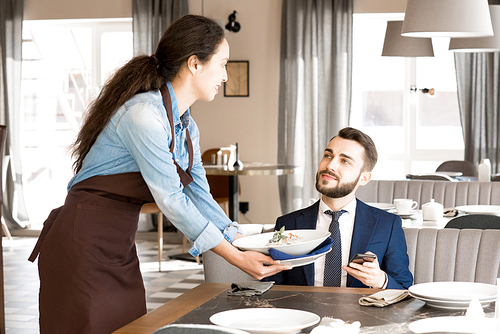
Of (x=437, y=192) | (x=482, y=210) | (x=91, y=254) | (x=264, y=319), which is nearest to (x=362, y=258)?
(x=264, y=319)

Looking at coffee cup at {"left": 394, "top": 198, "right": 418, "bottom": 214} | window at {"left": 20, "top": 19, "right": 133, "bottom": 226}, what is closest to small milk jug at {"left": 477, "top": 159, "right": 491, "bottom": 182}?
coffee cup at {"left": 394, "top": 198, "right": 418, "bottom": 214}

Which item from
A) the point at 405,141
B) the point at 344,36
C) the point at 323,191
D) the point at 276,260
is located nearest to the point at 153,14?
Answer: the point at 344,36

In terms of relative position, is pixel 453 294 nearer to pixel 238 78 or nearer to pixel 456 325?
pixel 456 325

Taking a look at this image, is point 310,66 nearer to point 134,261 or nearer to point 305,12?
point 305,12

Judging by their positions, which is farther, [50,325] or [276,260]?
[50,325]

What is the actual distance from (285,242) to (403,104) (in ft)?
17.9

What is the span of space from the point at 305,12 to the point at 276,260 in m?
5.29

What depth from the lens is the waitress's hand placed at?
1647 millimetres

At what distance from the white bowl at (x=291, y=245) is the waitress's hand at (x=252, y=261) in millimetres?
19

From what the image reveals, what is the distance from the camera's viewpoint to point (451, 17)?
2.84 meters

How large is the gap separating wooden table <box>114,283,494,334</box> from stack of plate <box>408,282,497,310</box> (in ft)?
0.07

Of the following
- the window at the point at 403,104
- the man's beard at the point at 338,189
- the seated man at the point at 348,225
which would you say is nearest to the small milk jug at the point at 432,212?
the seated man at the point at 348,225

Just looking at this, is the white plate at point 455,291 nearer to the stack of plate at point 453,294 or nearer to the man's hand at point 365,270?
the stack of plate at point 453,294

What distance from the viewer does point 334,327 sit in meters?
1.19
